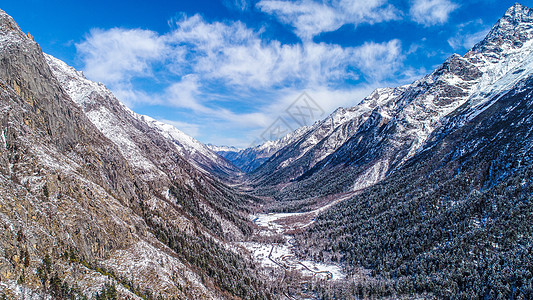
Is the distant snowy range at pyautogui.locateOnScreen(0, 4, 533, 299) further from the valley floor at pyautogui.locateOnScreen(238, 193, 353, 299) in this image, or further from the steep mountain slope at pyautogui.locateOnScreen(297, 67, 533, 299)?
the valley floor at pyautogui.locateOnScreen(238, 193, 353, 299)

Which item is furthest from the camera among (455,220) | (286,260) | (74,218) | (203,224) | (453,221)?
(286,260)

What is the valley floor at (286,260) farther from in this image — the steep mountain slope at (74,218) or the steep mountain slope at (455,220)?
the steep mountain slope at (74,218)

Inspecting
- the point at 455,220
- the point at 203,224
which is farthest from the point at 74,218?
the point at 455,220

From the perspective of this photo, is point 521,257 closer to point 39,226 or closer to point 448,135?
point 39,226

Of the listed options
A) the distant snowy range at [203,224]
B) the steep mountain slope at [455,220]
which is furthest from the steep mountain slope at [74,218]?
Answer: the steep mountain slope at [455,220]

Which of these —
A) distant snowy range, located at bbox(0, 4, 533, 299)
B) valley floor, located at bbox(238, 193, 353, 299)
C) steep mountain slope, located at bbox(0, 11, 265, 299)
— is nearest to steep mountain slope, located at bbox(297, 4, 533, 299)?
distant snowy range, located at bbox(0, 4, 533, 299)

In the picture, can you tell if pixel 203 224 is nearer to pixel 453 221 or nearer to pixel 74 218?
pixel 74 218
